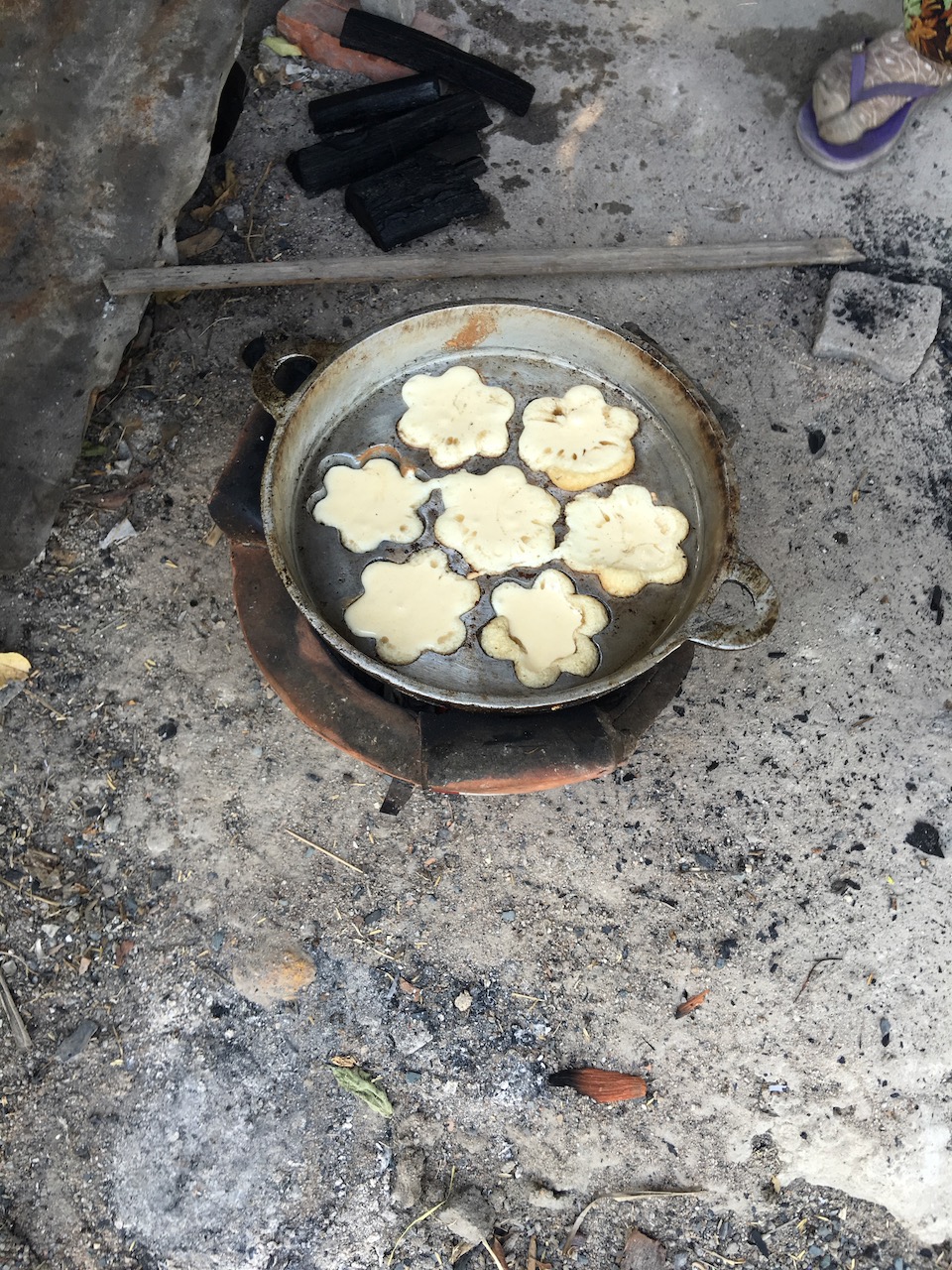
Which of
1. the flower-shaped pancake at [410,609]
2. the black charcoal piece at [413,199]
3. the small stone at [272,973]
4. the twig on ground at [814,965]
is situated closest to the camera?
the flower-shaped pancake at [410,609]

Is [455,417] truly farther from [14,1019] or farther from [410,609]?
[14,1019]

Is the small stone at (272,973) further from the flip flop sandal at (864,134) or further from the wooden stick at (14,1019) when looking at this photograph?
the flip flop sandal at (864,134)

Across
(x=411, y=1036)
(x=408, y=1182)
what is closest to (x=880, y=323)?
(x=411, y=1036)

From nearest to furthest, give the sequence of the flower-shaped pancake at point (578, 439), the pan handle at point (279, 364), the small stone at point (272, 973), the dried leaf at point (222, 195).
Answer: the pan handle at point (279, 364)
the flower-shaped pancake at point (578, 439)
the small stone at point (272, 973)
the dried leaf at point (222, 195)

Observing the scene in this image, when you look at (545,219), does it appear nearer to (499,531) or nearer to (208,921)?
(499,531)

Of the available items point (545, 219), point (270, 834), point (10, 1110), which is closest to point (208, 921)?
point (270, 834)

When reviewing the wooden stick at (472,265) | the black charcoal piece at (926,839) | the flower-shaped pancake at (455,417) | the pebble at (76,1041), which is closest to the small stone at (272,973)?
the pebble at (76,1041)
